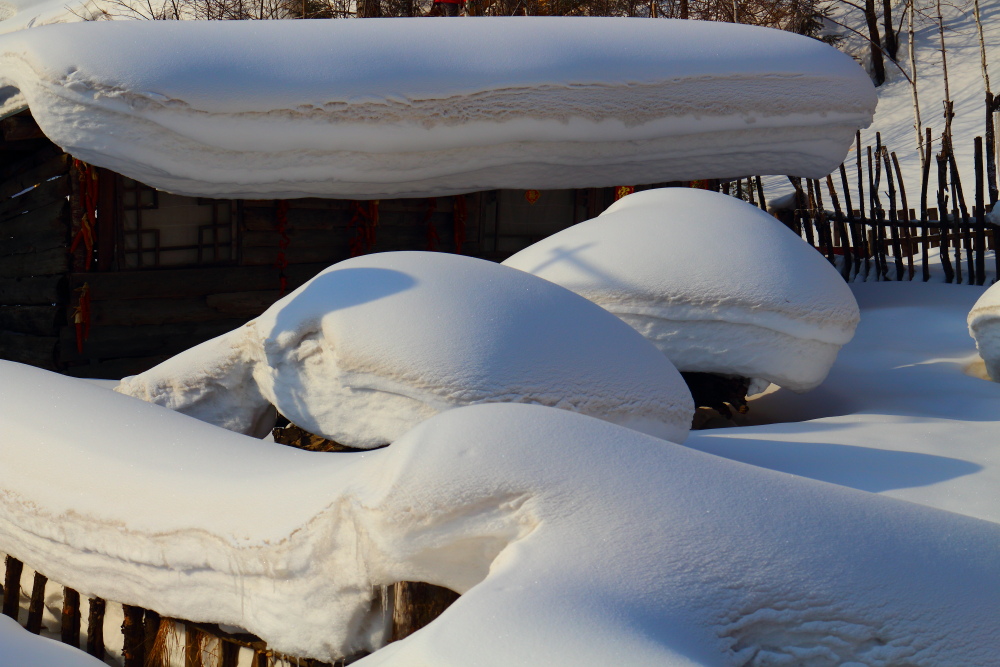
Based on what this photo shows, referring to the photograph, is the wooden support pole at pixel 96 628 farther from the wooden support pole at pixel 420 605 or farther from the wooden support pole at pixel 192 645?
the wooden support pole at pixel 420 605

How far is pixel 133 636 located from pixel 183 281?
3396 mm

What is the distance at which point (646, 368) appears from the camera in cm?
341

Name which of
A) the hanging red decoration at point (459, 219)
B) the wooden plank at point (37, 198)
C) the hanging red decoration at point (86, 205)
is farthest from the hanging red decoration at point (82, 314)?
the hanging red decoration at point (459, 219)

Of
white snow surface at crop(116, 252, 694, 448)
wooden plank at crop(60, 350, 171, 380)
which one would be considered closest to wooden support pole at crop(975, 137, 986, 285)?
white snow surface at crop(116, 252, 694, 448)

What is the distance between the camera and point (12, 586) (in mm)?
2828

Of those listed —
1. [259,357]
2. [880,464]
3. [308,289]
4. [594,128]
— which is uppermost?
[594,128]

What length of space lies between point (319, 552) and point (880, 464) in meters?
2.24

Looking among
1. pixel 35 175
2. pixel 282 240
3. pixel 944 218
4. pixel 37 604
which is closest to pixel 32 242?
pixel 35 175

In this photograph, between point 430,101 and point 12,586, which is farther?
point 430,101

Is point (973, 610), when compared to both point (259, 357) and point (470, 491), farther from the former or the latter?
point (259, 357)

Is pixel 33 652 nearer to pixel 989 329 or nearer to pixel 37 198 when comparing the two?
pixel 37 198

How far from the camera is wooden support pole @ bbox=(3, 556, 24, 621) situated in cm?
281

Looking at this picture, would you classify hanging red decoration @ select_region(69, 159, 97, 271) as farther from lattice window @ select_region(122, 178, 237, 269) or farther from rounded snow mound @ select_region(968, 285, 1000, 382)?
rounded snow mound @ select_region(968, 285, 1000, 382)

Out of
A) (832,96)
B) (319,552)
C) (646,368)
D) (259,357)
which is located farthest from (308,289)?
(832,96)
